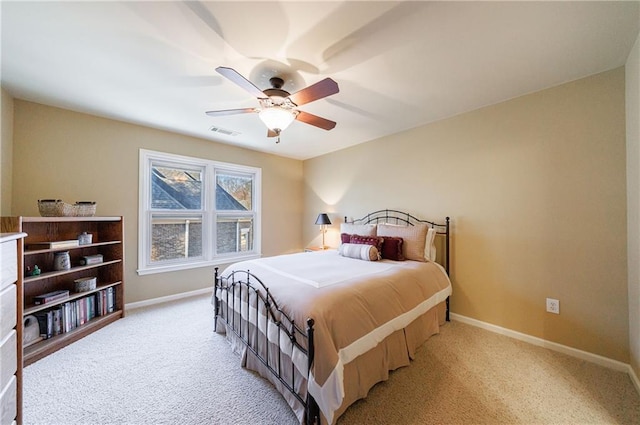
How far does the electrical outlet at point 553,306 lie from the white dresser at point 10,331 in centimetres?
380

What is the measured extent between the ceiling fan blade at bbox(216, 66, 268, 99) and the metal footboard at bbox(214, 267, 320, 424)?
149 centimetres

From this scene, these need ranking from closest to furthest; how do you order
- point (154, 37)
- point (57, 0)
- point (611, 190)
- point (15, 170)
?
point (57, 0) → point (154, 37) → point (611, 190) → point (15, 170)

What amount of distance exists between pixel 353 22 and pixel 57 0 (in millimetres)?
1760

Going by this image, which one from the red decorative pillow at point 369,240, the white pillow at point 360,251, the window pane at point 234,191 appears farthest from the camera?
the window pane at point 234,191

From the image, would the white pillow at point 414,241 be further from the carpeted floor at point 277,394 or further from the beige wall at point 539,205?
the carpeted floor at point 277,394

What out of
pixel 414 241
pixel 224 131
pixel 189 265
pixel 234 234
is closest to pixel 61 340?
pixel 189 265

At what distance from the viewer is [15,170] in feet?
8.39

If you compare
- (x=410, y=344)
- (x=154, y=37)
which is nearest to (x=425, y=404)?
(x=410, y=344)

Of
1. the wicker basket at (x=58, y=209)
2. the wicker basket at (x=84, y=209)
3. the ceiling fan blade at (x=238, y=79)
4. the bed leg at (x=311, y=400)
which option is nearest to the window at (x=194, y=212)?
the wicker basket at (x=84, y=209)

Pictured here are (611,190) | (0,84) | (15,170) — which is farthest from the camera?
(15,170)

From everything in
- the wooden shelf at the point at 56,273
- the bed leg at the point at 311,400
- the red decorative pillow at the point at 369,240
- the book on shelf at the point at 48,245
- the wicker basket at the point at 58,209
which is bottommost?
the bed leg at the point at 311,400

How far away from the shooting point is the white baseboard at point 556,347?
197 cm

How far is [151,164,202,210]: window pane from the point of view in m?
3.56

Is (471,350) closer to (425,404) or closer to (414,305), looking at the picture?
(414,305)
